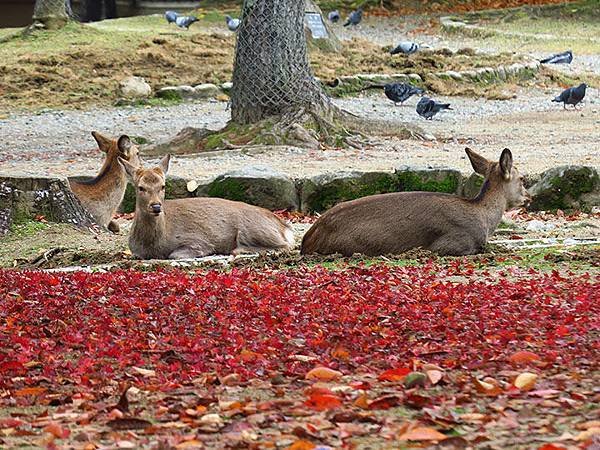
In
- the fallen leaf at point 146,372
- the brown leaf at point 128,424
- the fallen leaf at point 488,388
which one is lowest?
the fallen leaf at point 146,372

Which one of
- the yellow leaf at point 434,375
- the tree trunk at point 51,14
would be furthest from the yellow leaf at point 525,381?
the tree trunk at point 51,14

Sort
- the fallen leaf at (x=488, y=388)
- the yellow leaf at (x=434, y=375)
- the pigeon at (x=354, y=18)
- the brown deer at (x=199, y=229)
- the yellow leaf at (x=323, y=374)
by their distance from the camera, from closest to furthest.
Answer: the fallen leaf at (x=488, y=388) < the yellow leaf at (x=434, y=375) < the yellow leaf at (x=323, y=374) < the brown deer at (x=199, y=229) < the pigeon at (x=354, y=18)

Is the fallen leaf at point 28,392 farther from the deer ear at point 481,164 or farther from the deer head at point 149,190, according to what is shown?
the deer ear at point 481,164

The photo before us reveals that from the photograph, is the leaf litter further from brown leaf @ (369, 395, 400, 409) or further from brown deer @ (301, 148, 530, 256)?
A: brown deer @ (301, 148, 530, 256)

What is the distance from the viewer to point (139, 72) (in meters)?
25.1

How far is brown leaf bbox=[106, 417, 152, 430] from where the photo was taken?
499 cm

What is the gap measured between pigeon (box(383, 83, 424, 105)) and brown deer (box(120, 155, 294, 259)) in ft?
37.7

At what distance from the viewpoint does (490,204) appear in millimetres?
10922

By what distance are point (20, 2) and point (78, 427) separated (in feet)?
103

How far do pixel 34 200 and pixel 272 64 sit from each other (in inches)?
263

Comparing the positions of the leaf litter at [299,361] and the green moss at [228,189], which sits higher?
the leaf litter at [299,361]

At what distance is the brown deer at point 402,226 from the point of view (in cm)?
1036

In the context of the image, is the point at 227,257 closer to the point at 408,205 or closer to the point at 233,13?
the point at 408,205

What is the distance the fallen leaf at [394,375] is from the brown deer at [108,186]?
23.6ft
